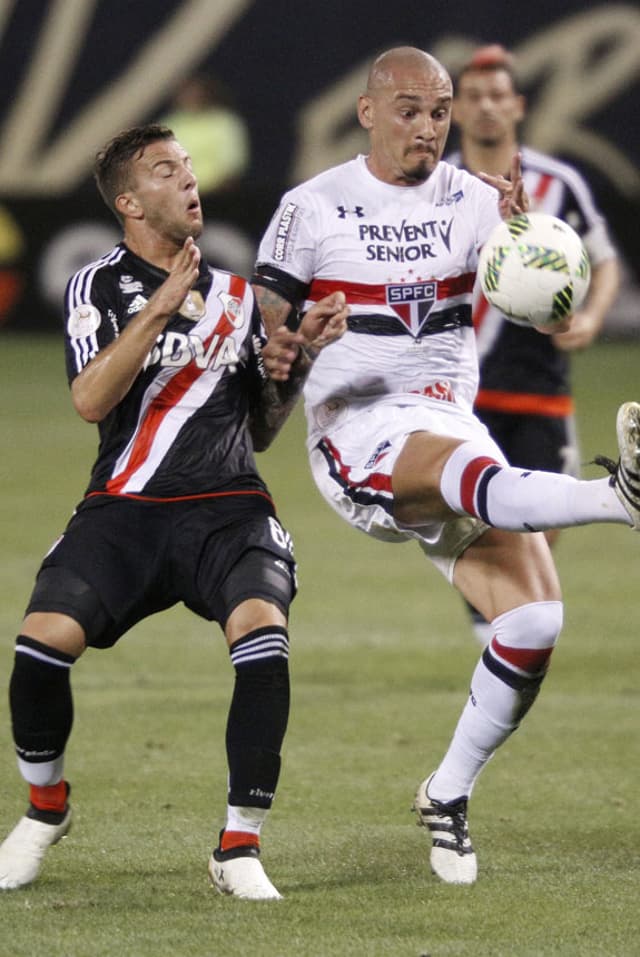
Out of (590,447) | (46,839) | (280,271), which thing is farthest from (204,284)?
(590,447)

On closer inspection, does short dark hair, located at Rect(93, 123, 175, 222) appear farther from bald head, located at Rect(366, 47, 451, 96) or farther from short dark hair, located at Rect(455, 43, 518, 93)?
short dark hair, located at Rect(455, 43, 518, 93)

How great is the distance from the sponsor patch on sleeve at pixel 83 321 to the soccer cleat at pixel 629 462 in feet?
4.75

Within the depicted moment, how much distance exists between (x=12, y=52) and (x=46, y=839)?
52.5ft

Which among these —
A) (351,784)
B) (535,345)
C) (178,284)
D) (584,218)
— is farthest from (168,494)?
(584,218)

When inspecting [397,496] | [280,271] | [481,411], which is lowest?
[481,411]

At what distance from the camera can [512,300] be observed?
5215mm

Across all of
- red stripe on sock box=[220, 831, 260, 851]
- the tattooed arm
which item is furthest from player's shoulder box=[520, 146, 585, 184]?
red stripe on sock box=[220, 831, 260, 851]

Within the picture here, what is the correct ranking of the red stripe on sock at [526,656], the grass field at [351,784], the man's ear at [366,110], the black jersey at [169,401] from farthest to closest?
the man's ear at [366,110] → the red stripe on sock at [526,656] → the black jersey at [169,401] → the grass field at [351,784]

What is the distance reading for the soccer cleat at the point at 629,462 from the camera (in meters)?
4.66

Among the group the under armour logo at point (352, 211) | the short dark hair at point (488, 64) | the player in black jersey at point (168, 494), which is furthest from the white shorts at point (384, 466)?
the short dark hair at point (488, 64)

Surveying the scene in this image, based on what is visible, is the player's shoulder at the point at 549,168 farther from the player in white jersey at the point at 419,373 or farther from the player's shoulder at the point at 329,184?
the player's shoulder at the point at 329,184

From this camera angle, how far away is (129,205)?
5.21 meters

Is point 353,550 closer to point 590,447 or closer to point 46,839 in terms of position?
point 590,447

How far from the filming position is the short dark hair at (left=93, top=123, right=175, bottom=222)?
17.1ft
